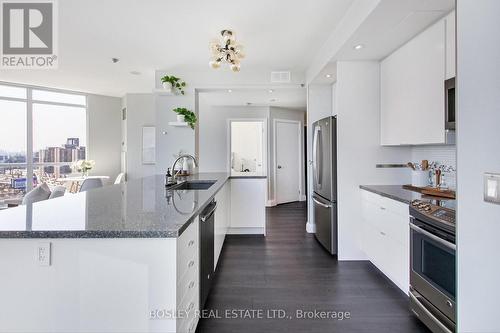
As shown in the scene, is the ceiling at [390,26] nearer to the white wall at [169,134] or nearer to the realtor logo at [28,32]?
the white wall at [169,134]

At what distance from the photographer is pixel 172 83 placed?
4.24 meters

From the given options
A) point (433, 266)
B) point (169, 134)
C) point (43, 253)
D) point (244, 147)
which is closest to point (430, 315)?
point (433, 266)

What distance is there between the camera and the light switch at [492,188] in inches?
36.6

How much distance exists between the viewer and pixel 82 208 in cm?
156

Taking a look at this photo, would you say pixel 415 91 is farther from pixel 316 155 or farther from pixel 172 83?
pixel 172 83

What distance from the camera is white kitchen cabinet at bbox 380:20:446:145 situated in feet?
7.05

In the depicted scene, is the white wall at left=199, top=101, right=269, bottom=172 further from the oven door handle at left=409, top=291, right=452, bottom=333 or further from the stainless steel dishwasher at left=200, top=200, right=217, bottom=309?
the oven door handle at left=409, top=291, right=452, bottom=333

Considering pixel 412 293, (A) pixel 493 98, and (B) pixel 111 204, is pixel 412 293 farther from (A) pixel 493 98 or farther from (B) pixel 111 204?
(B) pixel 111 204

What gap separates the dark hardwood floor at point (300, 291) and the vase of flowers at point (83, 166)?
443 cm

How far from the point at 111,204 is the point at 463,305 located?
1.87m

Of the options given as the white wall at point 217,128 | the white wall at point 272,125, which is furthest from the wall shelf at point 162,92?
the white wall at point 272,125

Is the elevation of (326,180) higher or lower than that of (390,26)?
lower

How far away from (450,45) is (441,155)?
1.08 m

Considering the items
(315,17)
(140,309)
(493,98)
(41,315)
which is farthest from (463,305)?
(315,17)
